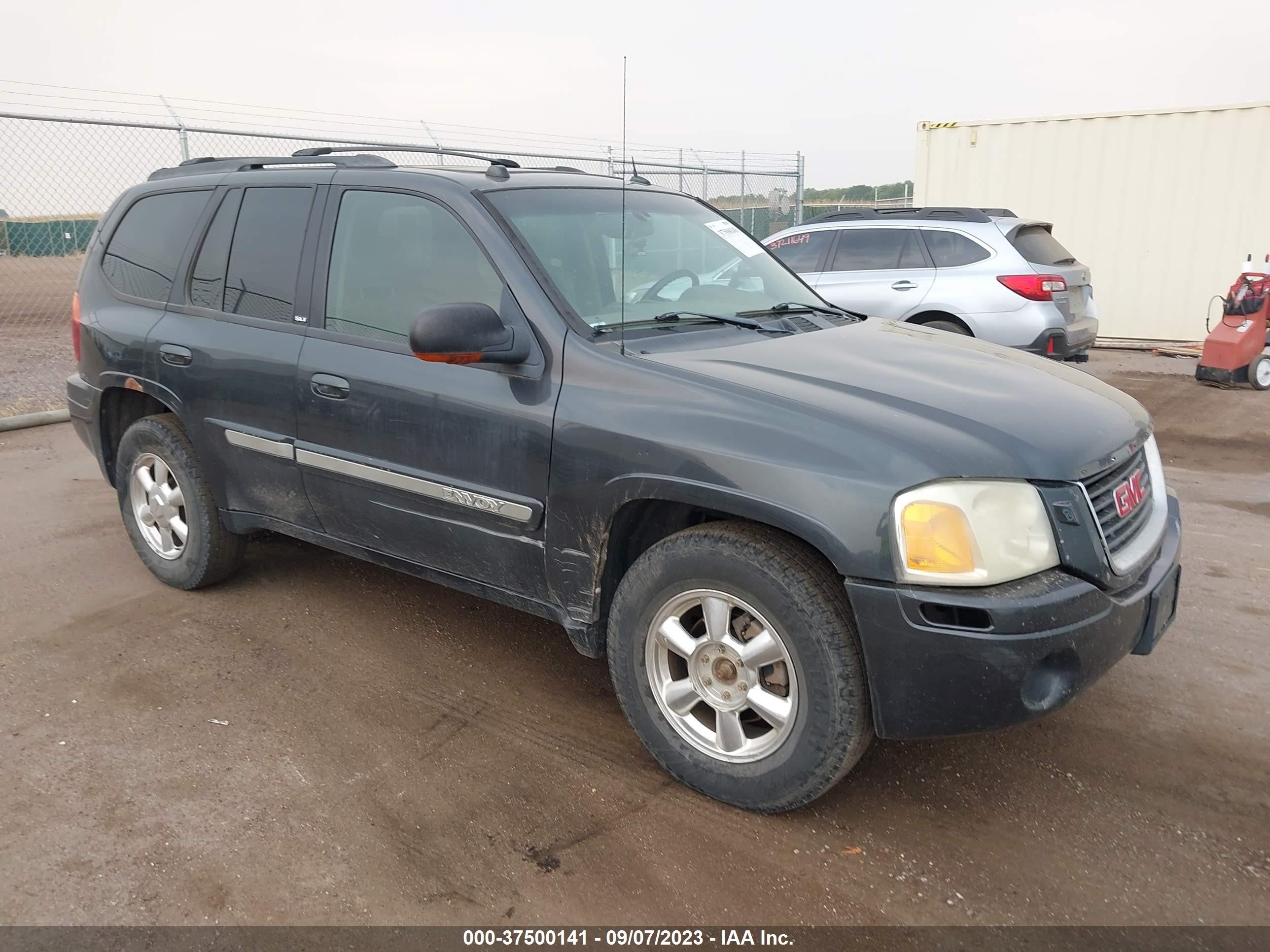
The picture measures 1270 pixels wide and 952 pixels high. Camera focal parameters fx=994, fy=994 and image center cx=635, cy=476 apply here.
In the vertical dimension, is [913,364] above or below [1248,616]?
above

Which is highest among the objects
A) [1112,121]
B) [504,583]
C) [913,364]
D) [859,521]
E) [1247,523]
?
[1112,121]

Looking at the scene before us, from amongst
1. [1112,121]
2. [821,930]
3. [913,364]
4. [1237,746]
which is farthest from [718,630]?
[1112,121]

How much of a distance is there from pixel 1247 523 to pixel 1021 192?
10.1m

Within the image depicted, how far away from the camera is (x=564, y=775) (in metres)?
3.09

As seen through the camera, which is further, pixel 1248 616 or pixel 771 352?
pixel 1248 616

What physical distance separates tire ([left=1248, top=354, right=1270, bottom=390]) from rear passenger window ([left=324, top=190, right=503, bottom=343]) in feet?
30.7

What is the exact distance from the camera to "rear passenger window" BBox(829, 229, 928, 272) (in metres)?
9.00

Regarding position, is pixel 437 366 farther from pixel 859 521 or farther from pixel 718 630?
pixel 859 521

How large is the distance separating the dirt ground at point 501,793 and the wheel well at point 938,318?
4.43m

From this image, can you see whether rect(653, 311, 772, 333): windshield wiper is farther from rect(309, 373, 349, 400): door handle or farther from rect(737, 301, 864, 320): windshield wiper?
rect(309, 373, 349, 400): door handle

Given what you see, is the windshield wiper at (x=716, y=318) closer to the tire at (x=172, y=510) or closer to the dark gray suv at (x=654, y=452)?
the dark gray suv at (x=654, y=452)

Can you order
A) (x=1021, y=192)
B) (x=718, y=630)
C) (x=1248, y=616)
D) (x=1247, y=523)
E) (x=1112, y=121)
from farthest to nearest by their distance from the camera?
(x=1021, y=192) → (x=1112, y=121) → (x=1247, y=523) → (x=1248, y=616) → (x=718, y=630)

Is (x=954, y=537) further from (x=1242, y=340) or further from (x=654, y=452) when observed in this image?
(x=1242, y=340)

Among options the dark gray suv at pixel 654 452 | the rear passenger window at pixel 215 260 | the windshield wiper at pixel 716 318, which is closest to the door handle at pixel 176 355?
the dark gray suv at pixel 654 452
